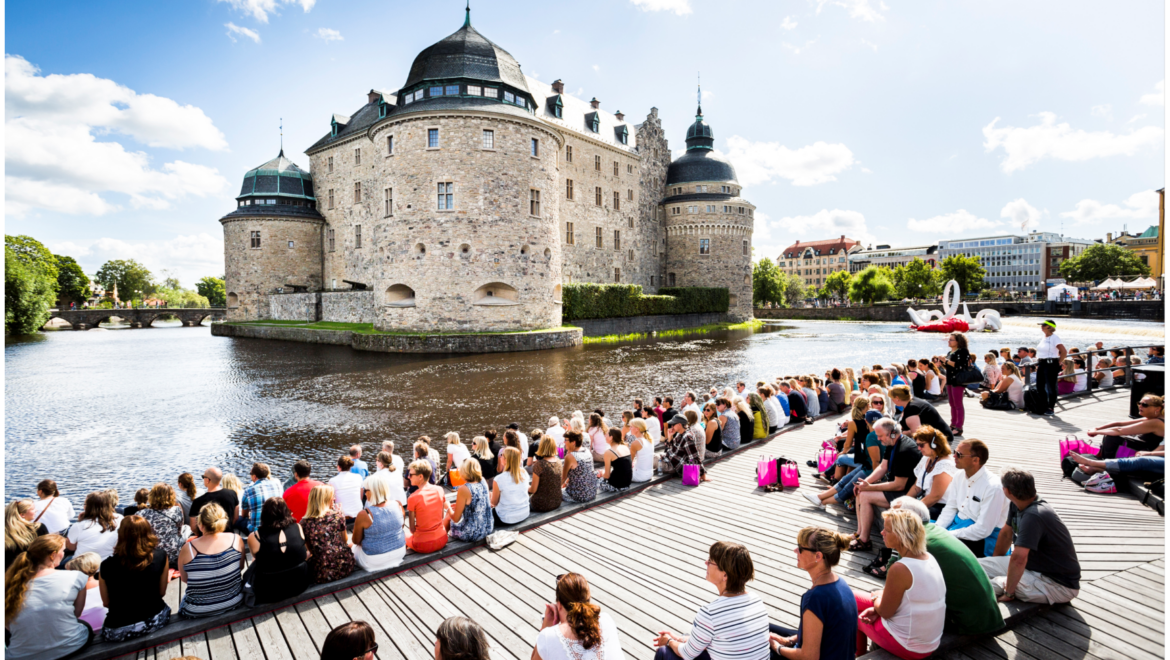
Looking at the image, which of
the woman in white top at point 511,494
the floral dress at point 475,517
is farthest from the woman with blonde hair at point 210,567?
the woman in white top at point 511,494

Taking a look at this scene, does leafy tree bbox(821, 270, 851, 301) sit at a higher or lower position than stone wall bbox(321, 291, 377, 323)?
higher

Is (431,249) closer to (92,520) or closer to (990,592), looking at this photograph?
(92,520)

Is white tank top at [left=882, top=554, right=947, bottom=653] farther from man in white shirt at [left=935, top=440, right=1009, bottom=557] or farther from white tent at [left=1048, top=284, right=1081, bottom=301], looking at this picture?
white tent at [left=1048, top=284, right=1081, bottom=301]

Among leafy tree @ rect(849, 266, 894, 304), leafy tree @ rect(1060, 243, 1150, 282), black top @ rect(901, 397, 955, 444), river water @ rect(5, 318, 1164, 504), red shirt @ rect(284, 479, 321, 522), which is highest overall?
leafy tree @ rect(1060, 243, 1150, 282)

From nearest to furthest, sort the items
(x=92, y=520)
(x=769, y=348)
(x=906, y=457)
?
(x=92, y=520) < (x=906, y=457) < (x=769, y=348)

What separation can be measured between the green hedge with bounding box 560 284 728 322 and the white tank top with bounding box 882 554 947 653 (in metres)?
30.7

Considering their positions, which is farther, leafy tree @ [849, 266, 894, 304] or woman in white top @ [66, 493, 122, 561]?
leafy tree @ [849, 266, 894, 304]

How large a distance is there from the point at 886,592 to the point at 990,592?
75cm

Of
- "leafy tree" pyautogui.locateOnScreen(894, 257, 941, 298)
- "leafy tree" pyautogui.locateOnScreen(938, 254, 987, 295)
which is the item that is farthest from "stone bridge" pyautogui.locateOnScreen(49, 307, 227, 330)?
"leafy tree" pyautogui.locateOnScreen(938, 254, 987, 295)

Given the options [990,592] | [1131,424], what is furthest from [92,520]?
[1131,424]

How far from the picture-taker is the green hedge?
1406 inches

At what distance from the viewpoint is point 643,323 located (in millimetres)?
41094

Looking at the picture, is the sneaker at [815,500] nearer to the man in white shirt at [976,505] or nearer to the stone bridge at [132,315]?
the man in white shirt at [976,505]

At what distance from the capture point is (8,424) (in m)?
14.2
